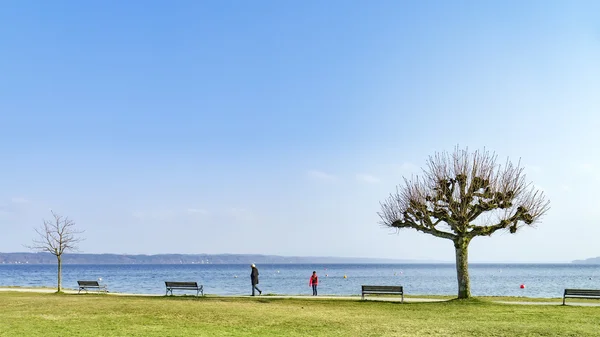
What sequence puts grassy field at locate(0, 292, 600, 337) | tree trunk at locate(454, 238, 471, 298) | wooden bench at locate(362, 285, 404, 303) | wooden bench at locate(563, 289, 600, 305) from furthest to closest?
1. tree trunk at locate(454, 238, 471, 298)
2. wooden bench at locate(362, 285, 404, 303)
3. wooden bench at locate(563, 289, 600, 305)
4. grassy field at locate(0, 292, 600, 337)

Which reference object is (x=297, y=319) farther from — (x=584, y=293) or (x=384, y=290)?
(x=584, y=293)

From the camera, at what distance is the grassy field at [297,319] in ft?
57.3

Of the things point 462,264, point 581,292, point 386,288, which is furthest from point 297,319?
point 581,292

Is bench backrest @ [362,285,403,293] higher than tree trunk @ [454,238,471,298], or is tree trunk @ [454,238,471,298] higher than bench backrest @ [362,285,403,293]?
tree trunk @ [454,238,471,298]

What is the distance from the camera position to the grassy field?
17.5 metres

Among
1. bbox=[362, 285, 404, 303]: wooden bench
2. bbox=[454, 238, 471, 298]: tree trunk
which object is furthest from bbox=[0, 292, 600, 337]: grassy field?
bbox=[362, 285, 404, 303]: wooden bench

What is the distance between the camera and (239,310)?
79.7 feet

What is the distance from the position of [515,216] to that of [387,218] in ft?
22.3

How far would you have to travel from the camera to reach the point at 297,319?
68.5 feet

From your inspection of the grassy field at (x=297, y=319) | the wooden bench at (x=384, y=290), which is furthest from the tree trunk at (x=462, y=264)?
the wooden bench at (x=384, y=290)

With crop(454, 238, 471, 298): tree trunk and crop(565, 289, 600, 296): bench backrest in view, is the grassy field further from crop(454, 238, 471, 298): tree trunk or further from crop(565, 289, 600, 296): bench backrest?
crop(565, 289, 600, 296): bench backrest

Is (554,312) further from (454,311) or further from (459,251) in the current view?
(459,251)

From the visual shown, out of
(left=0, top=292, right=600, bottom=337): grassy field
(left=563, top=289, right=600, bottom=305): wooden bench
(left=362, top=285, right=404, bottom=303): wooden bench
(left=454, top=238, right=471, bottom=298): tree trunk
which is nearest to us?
(left=0, top=292, right=600, bottom=337): grassy field

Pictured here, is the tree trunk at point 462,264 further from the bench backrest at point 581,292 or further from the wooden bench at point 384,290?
the bench backrest at point 581,292
